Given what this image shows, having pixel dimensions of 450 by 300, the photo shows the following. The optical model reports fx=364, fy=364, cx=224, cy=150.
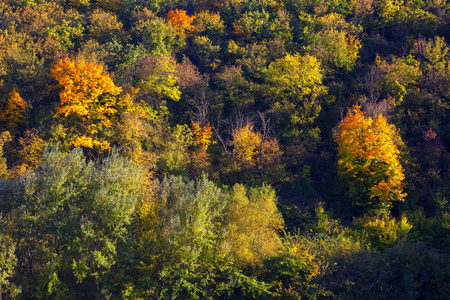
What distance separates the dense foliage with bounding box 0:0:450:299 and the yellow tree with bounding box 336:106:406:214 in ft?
0.63

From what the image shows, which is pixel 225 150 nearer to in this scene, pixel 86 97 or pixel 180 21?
pixel 86 97

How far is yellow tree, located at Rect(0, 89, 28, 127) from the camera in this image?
42.3m

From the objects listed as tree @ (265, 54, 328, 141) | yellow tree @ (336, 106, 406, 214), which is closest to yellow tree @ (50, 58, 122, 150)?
tree @ (265, 54, 328, 141)

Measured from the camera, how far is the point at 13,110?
42844 mm

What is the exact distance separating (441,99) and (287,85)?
742 inches

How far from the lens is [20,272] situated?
24.9 m

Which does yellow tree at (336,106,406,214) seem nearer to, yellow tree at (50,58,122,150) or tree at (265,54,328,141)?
tree at (265,54,328,141)

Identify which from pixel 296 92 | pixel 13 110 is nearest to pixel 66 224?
pixel 13 110

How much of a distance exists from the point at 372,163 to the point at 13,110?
40568 millimetres

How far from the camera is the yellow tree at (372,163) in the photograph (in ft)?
115

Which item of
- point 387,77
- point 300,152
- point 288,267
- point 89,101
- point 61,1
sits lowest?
point 300,152

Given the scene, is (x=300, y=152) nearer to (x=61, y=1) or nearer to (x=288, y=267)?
(x=288, y=267)

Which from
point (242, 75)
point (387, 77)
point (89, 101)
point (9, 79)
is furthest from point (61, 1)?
point (387, 77)

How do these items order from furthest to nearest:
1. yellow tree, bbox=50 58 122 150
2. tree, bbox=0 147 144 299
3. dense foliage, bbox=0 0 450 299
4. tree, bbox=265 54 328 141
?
tree, bbox=265 54 328 141 < yellow tree, bbox=50 58 122 150 < dense foliage, bbox=0 0 450 299 < tree, bbox=0 147 144 299
